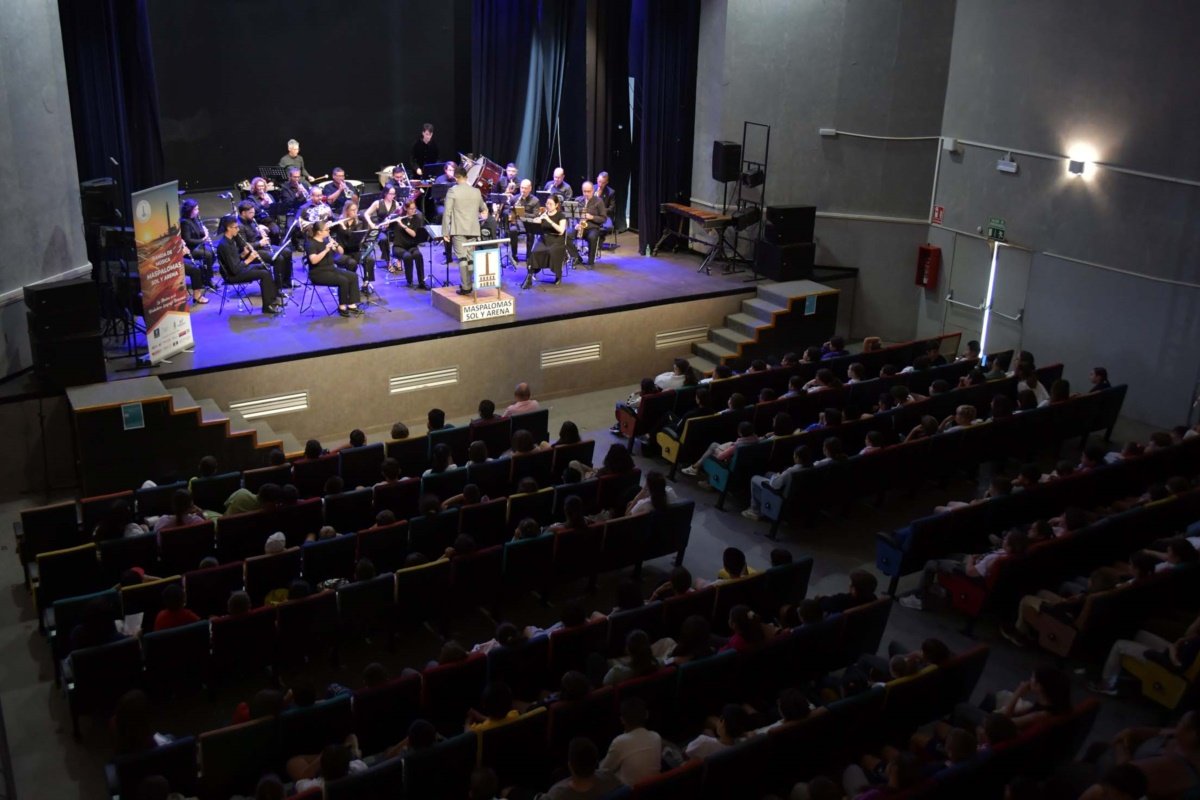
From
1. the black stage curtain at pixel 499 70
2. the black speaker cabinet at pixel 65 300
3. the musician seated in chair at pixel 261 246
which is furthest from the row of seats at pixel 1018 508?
the black stage curtain at pixel 499 70

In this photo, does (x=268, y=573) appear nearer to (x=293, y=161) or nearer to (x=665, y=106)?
(x=293, y=161)

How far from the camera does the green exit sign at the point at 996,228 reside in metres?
12.8

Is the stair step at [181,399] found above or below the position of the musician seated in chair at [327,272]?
below

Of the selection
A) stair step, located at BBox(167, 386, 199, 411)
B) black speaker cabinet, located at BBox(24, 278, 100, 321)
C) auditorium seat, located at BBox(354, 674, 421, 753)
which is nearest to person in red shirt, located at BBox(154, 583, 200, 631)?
auditorium seat, located at BBox(354, 674, 421, 753)

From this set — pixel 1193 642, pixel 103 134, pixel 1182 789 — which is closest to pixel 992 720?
pixel 1182 789

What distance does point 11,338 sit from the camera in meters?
9.87

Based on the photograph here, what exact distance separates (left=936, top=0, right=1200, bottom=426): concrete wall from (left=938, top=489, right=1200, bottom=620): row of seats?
3565 millimetres

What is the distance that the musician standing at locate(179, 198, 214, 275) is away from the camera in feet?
39.9

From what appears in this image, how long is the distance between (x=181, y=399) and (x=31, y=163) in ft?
8.30

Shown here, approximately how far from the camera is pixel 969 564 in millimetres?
7871

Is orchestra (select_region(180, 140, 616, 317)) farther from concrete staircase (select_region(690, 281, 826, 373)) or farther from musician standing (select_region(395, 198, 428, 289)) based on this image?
concrete staircase (select_region(690, 281, 826, 373))

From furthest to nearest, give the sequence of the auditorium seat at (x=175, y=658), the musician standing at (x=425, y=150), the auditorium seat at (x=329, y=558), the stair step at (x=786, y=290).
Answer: the musician standing at (x=425, y=150), the stair step at (x=786, y=290), the auditorium seat at (x=329, y=558), the auditorium seat at (x=175, y=658)

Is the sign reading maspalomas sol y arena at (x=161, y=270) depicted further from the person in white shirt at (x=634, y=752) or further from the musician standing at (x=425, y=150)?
the person in white shirt at (x=634, y=752)

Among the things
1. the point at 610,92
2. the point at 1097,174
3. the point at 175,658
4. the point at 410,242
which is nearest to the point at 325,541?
the point at 175,658
